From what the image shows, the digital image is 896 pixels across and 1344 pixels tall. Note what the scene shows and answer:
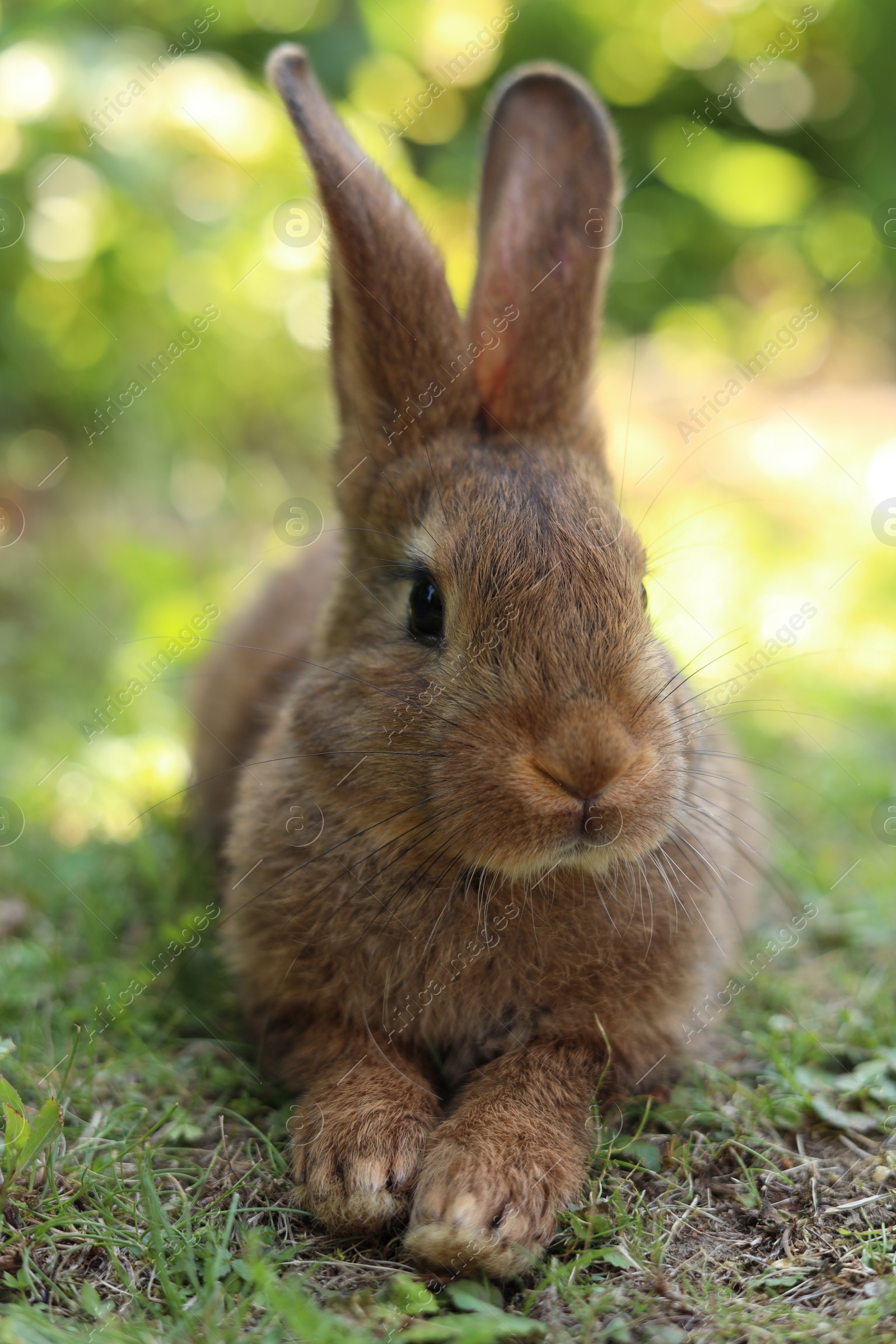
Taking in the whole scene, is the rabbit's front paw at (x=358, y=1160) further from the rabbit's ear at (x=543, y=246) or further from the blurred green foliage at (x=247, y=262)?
the blurred green foliage at (x=247, y=262)

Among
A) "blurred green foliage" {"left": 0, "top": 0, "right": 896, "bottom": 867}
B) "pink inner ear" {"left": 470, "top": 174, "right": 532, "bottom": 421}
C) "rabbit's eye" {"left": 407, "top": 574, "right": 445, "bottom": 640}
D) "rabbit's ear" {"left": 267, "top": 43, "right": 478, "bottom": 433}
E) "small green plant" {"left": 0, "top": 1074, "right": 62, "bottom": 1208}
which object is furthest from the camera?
"blurred green foliage" {"left": 0, "top": 0, "right": 896, "bottom": 867}

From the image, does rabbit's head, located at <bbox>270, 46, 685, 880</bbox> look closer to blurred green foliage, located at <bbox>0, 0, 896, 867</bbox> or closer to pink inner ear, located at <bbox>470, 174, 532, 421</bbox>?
pink inner ear, located at <bbox>470, 174, 532, 421</bbox>

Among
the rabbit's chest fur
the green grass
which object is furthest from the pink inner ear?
the green grass

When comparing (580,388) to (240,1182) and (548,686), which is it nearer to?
(548,686)

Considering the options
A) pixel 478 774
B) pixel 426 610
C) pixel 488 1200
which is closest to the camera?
pixel 488 1200

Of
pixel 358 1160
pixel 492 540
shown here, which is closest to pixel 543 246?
pixel 492 540

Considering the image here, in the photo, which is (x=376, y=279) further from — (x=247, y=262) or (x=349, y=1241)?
(x=247, y=262)

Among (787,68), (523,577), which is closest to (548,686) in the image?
(523,577)
